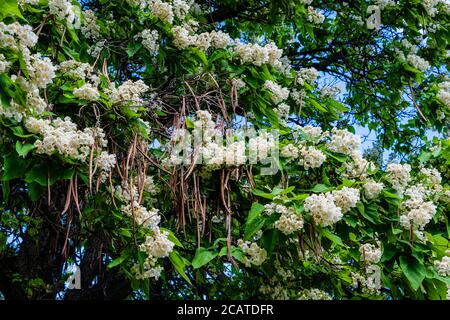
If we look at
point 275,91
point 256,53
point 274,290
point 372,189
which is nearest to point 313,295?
point 274,290

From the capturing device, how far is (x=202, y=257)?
6.49 ft

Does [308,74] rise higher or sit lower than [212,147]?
higher

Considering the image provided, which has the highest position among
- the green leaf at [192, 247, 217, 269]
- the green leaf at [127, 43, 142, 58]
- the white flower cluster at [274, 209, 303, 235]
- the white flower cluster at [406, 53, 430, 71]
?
the white flower cluster at [406, 53, 430, 71]

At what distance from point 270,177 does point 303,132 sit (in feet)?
0.73

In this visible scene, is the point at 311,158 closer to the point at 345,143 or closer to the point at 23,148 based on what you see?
the point at 345,143

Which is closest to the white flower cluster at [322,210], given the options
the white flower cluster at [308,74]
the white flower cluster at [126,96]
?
the white flower cluster at [126,96]

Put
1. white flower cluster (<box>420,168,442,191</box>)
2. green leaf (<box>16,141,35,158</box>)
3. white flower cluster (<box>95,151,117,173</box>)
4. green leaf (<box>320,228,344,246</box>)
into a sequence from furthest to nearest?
white flower cluster (<box>420,168,442,191</box>), white flower cluster (<box>95,151,117,173</box>), green leaf (<box>320,228,344,246</box>), green leaf (<box>16,141,35,158</box>)

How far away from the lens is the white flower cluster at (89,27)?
8.79 ft

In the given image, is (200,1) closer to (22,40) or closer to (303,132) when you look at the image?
(303,132)

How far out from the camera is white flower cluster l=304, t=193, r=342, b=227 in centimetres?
182

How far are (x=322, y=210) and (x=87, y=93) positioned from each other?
905 mm

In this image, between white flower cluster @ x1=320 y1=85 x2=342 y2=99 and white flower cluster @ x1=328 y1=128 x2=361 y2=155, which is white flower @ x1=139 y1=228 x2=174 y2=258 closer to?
white flower cluster @ x1=328 y1=128 x2=361 y2=155

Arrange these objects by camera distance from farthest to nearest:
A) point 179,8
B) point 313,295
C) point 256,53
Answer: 1. point 179,8
2. point 256,53
3. point 313,295

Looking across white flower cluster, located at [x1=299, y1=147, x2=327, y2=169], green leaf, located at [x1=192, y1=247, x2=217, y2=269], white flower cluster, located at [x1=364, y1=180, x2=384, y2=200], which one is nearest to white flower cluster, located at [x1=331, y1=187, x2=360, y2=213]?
white flower cluster, located at [x1=364, y1=180, x2=384, y2=200]
